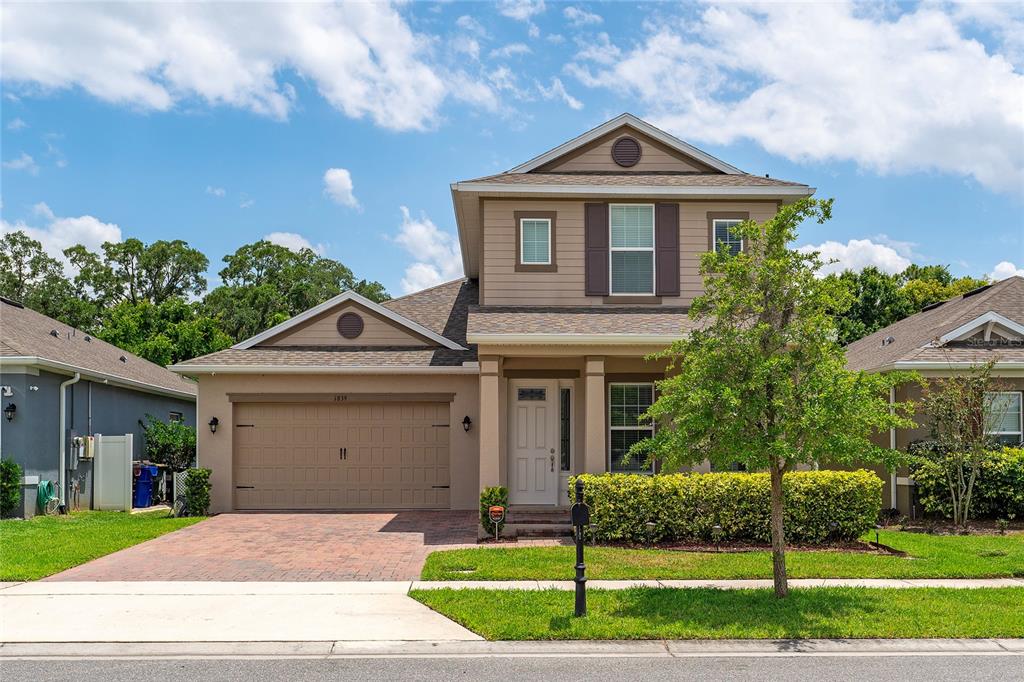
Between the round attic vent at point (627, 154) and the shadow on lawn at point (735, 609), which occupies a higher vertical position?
the round attic vent at point (627, 154)

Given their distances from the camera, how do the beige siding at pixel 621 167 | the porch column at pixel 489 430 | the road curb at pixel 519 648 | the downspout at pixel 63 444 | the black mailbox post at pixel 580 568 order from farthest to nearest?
1. the downspout at pixel 63 444
2. the beige siding at pixel 621 167
3. the porch column at pixel 489 430
4. the black mailbox post at pixel 580 568
5. the road curb at pixel 519 648

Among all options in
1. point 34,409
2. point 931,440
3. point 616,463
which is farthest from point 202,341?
point 931,440

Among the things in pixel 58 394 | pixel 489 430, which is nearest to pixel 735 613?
pixel 489 430

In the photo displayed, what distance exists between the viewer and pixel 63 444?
709 inches

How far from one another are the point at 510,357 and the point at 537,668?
9149 millimetres

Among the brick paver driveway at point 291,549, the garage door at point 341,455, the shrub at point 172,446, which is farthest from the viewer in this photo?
the shrub at point 172,446

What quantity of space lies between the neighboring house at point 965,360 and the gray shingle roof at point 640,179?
4122mm

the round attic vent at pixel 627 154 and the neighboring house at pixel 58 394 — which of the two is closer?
the neighboring house at pixel 58 394

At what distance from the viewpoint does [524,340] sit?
47.7 ft

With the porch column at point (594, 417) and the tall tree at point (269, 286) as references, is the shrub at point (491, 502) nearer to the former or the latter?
the porch column at point (594, 417)

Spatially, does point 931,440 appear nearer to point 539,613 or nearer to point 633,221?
point 633,221

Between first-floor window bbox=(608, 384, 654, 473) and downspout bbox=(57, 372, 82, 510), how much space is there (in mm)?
11220

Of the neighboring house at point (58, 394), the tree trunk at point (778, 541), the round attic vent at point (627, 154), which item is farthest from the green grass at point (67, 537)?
the round attic vent at point (627, 154)

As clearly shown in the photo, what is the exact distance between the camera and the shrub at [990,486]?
597 inches
